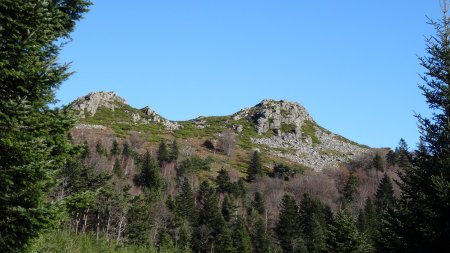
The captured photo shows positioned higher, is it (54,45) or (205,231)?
(54,45)

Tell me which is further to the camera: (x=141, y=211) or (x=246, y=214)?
(x=246, y=214)

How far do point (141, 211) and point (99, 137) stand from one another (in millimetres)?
67446

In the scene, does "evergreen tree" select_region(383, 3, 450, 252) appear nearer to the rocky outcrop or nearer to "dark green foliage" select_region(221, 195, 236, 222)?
"dark green foliage" select_region(221, 195, 236, 222)

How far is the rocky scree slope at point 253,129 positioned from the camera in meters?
152

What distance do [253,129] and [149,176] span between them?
4141 inches

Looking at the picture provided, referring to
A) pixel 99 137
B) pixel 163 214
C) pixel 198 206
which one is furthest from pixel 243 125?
pixel 163 214

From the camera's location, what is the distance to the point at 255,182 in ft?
337

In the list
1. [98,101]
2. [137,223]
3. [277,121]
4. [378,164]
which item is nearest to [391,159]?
[378,164]

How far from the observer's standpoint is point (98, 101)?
168750mm

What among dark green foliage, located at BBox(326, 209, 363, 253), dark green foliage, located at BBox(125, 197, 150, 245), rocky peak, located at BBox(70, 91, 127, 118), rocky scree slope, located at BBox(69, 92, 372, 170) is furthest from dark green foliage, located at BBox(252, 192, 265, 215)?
rocky peak, located at BBox(70, 91, 127, 118)

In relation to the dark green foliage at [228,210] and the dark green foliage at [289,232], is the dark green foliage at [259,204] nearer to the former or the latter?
the dark green foliage at [228,210]

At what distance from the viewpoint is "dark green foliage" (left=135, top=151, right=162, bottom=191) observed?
83688 millimetres

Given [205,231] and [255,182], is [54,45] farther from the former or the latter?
[255,182]

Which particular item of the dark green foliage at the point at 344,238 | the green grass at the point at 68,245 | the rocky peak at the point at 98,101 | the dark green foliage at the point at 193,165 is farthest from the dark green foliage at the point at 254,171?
the green grass at the point at 68,245
